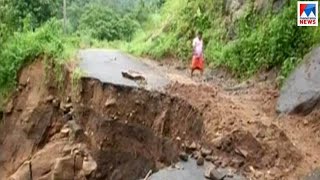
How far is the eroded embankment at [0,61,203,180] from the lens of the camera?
10938 millimetres

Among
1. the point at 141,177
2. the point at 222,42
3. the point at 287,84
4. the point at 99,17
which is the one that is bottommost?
the point at 141,177

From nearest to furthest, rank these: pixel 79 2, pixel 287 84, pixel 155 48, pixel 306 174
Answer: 1. pixel 306 174
2. pixel 287 84
3. pixel 155 48
4. pixel 79 2

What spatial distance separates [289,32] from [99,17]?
18744 millimetres

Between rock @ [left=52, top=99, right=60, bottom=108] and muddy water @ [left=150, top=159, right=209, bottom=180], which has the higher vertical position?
rock @ [left=52, top=99, right=60, bottom=108]

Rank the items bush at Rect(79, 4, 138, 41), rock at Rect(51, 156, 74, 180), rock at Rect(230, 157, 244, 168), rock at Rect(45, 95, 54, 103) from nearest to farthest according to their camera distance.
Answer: rock at Rect(230, 157, 244, 168) < rock at Rect(51, 156, 74, 180) < rock at Rect(45, 95, 54, 103) < bush at Rect(79, 4, 138, 41)

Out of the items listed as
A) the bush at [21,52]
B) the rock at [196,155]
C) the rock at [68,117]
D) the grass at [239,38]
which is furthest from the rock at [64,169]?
the grass at [239,38]

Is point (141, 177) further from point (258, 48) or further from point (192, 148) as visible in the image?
point (258, 48)

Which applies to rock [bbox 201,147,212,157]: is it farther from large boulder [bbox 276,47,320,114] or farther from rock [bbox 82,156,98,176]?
rock [bbox 82,156,98,176]

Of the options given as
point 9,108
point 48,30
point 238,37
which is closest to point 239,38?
point 238,37

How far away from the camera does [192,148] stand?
33.4 feet

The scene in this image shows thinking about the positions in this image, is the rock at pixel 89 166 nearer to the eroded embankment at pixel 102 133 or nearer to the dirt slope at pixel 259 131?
the eroded embankment at pixel 102 133

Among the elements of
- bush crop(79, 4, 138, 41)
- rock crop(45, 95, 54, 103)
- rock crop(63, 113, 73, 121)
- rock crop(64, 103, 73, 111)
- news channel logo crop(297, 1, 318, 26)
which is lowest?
rock crop(63, 113, 73, 121)

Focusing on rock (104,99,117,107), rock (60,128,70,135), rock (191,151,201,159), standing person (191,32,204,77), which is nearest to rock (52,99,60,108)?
rock (60,128,70,135)

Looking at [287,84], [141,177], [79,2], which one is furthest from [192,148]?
[79,2]
